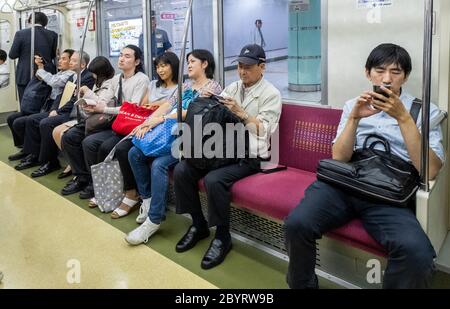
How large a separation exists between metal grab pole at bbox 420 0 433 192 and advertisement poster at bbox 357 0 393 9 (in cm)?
71

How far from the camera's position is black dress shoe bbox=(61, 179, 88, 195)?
399 cm

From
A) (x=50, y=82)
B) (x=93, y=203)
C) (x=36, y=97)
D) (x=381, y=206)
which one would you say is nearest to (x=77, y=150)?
(x=93, y=203)

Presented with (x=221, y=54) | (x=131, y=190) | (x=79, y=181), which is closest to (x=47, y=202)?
(x=79, y=181)

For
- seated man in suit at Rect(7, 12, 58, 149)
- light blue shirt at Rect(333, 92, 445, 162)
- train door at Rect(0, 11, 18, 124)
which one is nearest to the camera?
light blue shirt at Rect(333, 92, 445, 162)

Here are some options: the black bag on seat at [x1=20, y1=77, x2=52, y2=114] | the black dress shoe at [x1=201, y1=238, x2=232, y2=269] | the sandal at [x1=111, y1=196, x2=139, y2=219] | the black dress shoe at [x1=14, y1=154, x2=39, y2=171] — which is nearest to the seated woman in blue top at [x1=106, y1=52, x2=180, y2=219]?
the sandal at [x1=111, y1=196, x2=139, y2=219]

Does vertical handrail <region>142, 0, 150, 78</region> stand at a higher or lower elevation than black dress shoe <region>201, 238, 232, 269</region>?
higher

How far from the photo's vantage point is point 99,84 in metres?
4.09

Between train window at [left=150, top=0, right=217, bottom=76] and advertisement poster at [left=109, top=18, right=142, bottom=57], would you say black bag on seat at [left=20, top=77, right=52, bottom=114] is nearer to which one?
advertisement poster at [left=109, top=18, right=142, bottom=57]

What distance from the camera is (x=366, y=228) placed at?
197 centimetres

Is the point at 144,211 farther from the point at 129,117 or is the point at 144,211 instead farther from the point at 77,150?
the point at 77,150

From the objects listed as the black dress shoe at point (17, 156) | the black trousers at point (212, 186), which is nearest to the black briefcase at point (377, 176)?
the black trousers at point (212, 186)

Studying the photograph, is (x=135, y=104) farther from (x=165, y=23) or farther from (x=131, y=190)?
(x=165, y=23)

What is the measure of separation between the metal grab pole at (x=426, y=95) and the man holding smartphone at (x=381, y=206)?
0.05 metres

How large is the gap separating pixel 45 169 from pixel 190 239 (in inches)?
98.6
